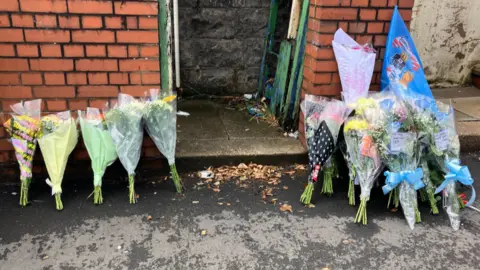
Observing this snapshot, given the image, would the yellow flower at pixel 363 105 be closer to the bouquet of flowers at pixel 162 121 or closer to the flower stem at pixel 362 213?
the flower stem at pixel 362 213

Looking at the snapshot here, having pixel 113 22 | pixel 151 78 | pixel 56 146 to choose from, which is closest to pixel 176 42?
pixel 151 78

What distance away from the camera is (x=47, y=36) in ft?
9.02

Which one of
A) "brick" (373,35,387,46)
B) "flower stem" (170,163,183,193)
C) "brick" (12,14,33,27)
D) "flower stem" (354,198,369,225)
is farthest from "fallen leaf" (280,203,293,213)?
"brick" (12,14,33,27)

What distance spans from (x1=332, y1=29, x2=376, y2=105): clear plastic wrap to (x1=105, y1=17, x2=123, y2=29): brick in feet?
5.34

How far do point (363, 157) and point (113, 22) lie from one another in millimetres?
1967

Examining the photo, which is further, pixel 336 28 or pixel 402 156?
pixel 336 28

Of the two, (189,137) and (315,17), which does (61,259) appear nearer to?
(189,137)

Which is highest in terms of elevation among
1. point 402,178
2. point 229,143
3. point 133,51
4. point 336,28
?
point 336,28

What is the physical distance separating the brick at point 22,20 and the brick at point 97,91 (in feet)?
1.74

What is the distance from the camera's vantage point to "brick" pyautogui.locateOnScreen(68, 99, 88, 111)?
9.67 ft

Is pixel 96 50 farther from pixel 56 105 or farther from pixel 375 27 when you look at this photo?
pixel 375 27

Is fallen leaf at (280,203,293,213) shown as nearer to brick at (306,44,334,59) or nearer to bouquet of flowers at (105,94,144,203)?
bouquet of flowers at (105,94,144,203)

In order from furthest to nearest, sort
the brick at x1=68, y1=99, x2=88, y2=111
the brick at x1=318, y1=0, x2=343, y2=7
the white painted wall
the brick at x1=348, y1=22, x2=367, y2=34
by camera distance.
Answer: the white painted wall
the brick at x1=348, y1=22, x2=367, y2=34
the brick at x1=318, y1=0, x2=343, y2=7
the brick at x1=68, y1=99, x2=88, y2=111

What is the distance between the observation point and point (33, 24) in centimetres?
271
